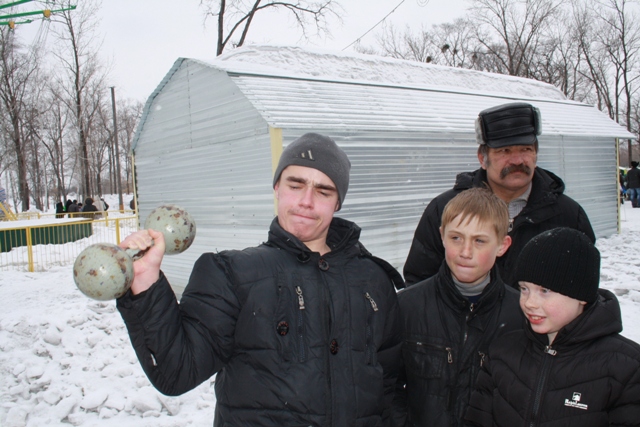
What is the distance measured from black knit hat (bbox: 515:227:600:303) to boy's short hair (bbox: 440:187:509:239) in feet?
0.90

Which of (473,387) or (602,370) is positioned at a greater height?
(602,370)

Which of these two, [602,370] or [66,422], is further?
[66,422]

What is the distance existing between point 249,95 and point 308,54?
11.3 ft

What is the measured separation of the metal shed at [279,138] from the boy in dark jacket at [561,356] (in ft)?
17.2

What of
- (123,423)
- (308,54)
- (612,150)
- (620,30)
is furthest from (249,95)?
(620,30)

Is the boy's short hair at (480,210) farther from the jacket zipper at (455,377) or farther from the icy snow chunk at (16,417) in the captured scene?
the icy snow chunk at (16,417)

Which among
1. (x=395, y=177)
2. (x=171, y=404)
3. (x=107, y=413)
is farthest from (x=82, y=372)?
(x=395, y=177)

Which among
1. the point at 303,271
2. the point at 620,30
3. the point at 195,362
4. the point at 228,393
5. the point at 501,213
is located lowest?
the point at 228,393

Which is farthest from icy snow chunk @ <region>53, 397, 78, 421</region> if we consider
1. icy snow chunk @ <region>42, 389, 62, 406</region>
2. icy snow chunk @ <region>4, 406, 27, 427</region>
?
icy snow chunk @ <region>4, 406, 27, 427</region>

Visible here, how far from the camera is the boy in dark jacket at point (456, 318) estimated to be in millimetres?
2162

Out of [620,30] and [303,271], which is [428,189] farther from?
[620,30]

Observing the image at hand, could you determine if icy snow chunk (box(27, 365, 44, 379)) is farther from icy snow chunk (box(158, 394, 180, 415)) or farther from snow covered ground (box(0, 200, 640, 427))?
icy snow chunk (box(158, 394, 180, 415))

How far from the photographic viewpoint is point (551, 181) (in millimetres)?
2873

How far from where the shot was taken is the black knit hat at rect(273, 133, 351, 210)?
6.59ft
